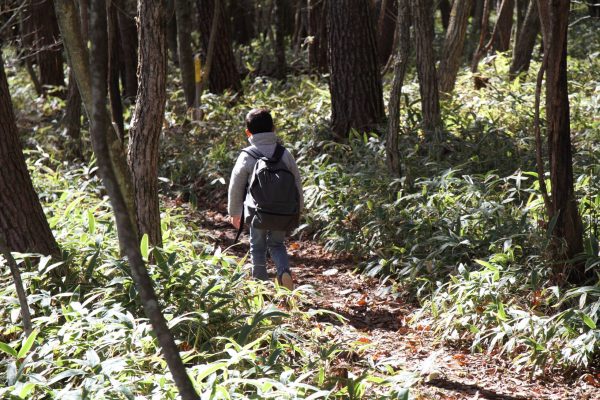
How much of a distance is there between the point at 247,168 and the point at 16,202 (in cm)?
179

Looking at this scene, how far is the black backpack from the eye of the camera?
5.75 metres

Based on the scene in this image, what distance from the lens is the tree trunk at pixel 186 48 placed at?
12.0 meters

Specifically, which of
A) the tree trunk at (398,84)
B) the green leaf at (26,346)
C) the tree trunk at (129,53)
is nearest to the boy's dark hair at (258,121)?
the tree trunk at (398,84)

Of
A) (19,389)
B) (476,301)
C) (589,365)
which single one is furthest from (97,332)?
(589,365)

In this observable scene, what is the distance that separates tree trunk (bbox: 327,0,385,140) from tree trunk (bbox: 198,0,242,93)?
13.1 feet

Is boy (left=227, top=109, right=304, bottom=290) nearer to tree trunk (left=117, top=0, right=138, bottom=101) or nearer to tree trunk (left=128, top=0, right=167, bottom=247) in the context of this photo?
tree trunk (left=128, top=0, right=167, bottom=247)

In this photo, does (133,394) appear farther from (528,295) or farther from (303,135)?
(303,135)

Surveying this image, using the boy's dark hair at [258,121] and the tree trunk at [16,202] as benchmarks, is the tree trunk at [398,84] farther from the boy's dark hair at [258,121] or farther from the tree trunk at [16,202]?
the tree trunk at [16,202]

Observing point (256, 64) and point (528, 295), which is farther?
point (256, 64)

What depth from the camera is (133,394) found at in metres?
3.70

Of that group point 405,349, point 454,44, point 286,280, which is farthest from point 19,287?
point 454,44

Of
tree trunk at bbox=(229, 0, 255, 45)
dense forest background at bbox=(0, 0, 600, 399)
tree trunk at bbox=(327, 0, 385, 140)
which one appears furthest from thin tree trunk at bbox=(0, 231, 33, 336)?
tree trunk at bbox=(229, 0, 255, 45)

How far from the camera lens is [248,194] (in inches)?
232

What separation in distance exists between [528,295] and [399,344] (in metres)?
1.03
